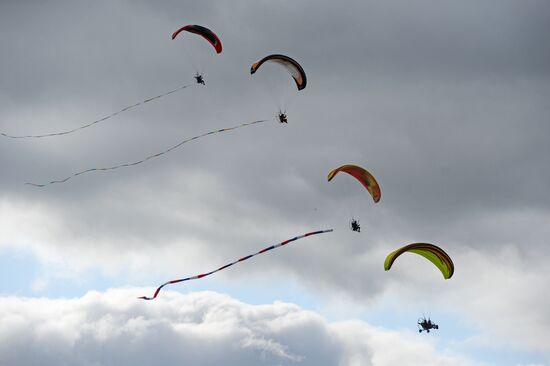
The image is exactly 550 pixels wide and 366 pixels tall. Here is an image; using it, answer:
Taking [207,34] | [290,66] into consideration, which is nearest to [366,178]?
[290,66]

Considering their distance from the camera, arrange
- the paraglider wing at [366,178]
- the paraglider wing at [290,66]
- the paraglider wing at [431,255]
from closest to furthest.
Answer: the paraglider wing at [431,255], the paraglider wing at [366,178], the paraglider wing at [290,66]

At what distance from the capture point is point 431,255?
59.1 meters

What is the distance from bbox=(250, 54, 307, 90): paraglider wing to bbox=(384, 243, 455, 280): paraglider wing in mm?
18149

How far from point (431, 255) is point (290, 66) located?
65.6ft

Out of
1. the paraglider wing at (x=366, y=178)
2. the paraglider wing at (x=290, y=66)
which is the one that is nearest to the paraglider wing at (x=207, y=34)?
the paraglider wing at (x=290, y=66)

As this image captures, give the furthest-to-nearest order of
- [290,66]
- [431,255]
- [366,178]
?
[290,66] < [366,178] < [431,255]

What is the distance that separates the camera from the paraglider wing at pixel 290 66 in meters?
63.1

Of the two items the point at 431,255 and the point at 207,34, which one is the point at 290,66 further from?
the point at 431,255

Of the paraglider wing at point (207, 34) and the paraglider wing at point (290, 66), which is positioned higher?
the paraglider wing at point (207, 34)

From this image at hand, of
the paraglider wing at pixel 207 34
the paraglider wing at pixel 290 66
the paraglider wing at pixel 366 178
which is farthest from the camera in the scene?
the paraglider wing at pixel 207 34

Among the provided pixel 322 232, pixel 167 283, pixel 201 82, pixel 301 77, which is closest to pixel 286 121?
pixel 301 77

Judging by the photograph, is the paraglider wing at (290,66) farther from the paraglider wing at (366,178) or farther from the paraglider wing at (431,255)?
the paraglider wing at (431,255)

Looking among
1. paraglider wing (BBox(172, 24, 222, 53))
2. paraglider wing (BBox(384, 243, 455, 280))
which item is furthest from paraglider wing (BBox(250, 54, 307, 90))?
paraglider wing (BBox(384, 243, 455, 280))

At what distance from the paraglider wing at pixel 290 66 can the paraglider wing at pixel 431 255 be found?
59.5ft
